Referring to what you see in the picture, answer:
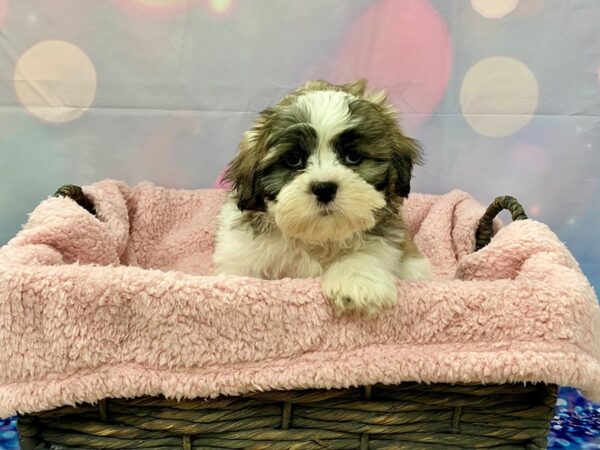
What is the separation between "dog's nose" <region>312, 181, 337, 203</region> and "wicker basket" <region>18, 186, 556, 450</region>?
0.49m

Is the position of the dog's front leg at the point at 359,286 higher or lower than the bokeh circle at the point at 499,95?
lower

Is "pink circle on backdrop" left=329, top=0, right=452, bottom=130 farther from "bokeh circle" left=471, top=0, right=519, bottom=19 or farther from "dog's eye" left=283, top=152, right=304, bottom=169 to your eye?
"dog's eye" left=283, top=152, right=304, bottom=169

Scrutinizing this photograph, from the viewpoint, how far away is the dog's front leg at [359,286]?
58.9 inches

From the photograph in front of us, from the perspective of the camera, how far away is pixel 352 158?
173 centimetres

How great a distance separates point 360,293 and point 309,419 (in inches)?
14.6

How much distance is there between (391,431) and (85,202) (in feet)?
5.08

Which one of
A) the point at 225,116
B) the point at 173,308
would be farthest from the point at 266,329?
the point at 225,116

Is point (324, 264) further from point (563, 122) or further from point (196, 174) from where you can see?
point (563, 122)

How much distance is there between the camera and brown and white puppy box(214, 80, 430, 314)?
1.59 meters

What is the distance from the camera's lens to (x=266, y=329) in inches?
59.1

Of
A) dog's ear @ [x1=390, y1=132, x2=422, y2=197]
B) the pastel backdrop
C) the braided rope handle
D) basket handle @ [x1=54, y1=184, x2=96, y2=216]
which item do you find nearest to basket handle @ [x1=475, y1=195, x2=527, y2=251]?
the braided rope handle

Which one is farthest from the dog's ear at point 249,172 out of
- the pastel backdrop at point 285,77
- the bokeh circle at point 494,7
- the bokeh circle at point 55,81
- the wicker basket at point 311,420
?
the bokeh circle at point 494,7

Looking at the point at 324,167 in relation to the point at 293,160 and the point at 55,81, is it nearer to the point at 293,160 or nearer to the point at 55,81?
the point at 293,160

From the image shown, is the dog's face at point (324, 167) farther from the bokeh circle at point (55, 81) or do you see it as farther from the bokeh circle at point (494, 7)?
the bokeh circle at point (55, 81)
